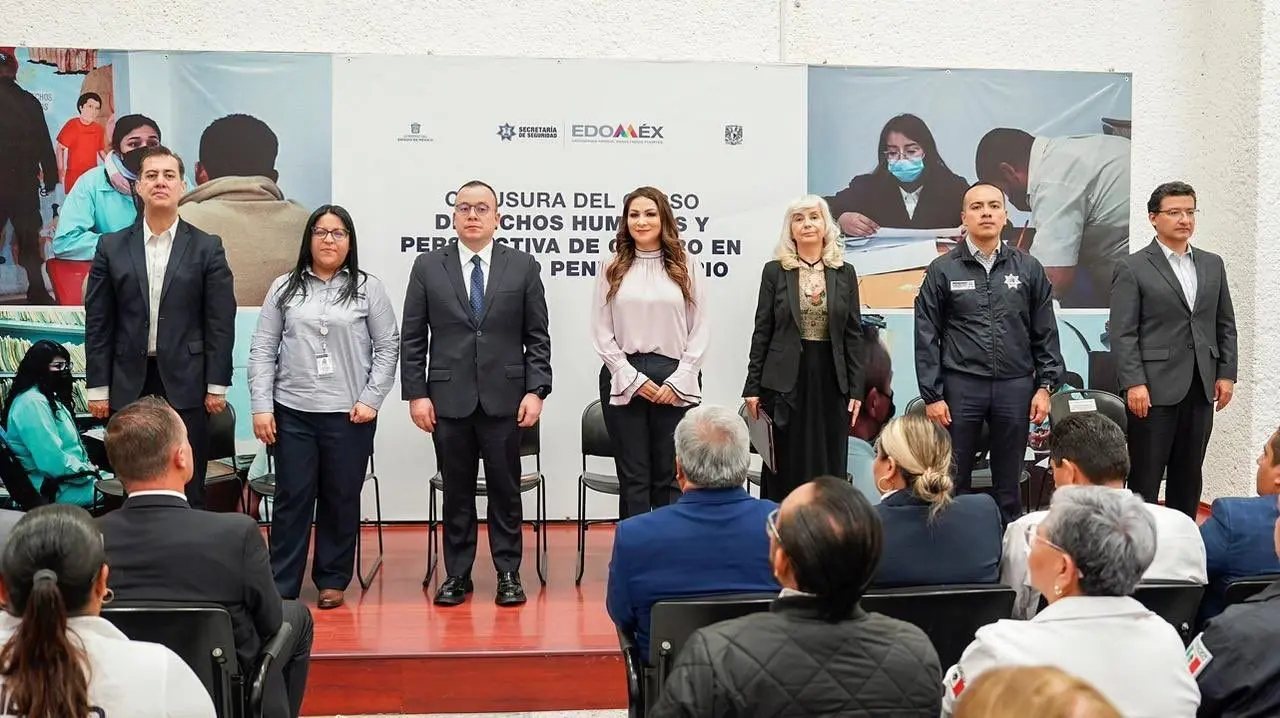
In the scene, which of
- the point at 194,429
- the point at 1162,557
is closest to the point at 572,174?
the point at 194,429

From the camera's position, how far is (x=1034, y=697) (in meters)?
1.00

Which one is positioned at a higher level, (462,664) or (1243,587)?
(1243,587)

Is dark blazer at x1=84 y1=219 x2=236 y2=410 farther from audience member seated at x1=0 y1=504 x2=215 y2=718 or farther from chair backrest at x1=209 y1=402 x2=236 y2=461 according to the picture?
audience member seated at x1=0 y1=504 x2=215 y2=718

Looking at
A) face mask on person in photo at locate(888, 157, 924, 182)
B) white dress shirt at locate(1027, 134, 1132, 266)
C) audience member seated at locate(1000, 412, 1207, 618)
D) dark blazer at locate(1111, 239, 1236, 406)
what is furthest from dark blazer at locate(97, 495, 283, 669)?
white dress shirt at locate(1027, 134, 1132, 266)

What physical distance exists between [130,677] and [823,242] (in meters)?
3.49

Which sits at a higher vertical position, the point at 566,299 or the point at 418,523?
the point at 566,299

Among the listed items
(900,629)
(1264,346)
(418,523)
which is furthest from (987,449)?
(900,629)

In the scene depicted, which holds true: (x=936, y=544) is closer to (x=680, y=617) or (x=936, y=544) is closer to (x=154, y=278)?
(x=680, y=617)

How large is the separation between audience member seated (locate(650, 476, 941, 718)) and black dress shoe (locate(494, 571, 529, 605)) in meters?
2.63

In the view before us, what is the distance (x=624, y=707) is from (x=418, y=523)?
225cm

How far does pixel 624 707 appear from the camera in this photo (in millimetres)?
3771

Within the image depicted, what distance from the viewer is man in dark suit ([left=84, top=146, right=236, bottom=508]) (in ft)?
13.8

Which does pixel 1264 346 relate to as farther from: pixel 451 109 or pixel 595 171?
pixel 451 109

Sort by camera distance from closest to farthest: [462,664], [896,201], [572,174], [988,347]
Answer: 1. [462,664]
2. [988,347]
3. [572,174]
4. [896,201]
